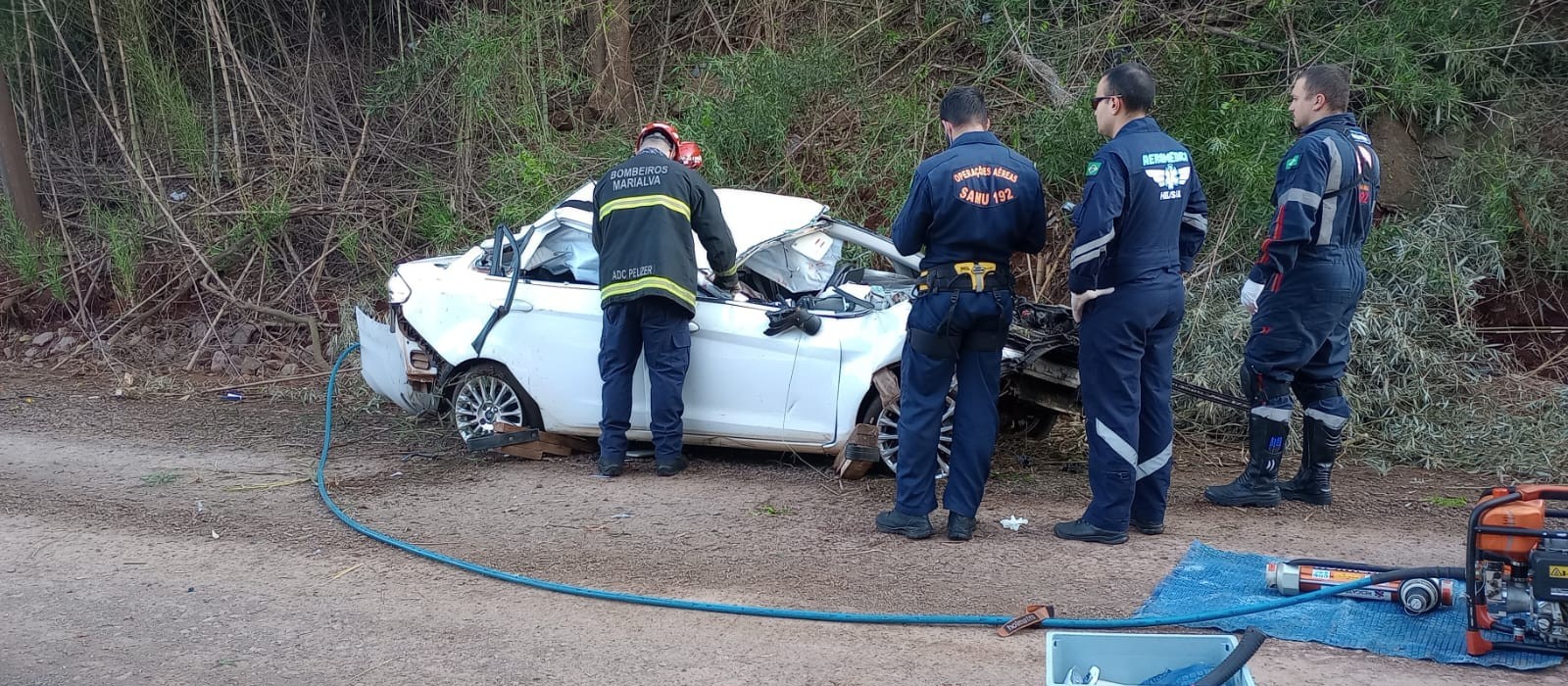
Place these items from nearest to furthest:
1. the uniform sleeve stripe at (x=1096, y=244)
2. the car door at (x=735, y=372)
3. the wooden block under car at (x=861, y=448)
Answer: the uniform sleeve stripe at (x=1096, y=244), the wooden block under car at (x=861, y=448), the car door at (x=735, y=372)

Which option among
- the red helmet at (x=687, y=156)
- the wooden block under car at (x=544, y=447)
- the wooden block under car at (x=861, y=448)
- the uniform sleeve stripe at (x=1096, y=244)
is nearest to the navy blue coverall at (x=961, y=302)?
the uniform sleeve stripe at (x=1096, y=244)

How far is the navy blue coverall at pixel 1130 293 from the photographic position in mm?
4785

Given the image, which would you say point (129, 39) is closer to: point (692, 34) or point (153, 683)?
point (692, 34)

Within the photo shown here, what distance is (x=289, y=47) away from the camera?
46.1 feet

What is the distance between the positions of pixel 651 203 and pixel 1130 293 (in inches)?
101

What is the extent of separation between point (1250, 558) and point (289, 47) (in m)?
12.8

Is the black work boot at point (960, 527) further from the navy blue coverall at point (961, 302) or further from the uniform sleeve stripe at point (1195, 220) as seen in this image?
the uniform sleeve stripe at point (1195, 220)

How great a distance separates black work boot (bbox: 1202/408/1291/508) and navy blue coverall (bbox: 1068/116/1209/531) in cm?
74

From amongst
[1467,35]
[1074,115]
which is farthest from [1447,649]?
[1467,35]

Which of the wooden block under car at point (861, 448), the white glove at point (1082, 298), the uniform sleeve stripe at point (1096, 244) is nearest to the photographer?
the uniform sleeve stripe at point (1096, 244)

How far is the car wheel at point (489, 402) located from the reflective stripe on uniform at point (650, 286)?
3.08 ft

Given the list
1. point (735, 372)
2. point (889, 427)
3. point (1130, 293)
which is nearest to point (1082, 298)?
point (1130, 293)

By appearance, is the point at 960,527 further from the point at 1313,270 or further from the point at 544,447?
the point at 544,447

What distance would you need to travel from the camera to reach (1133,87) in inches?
192
